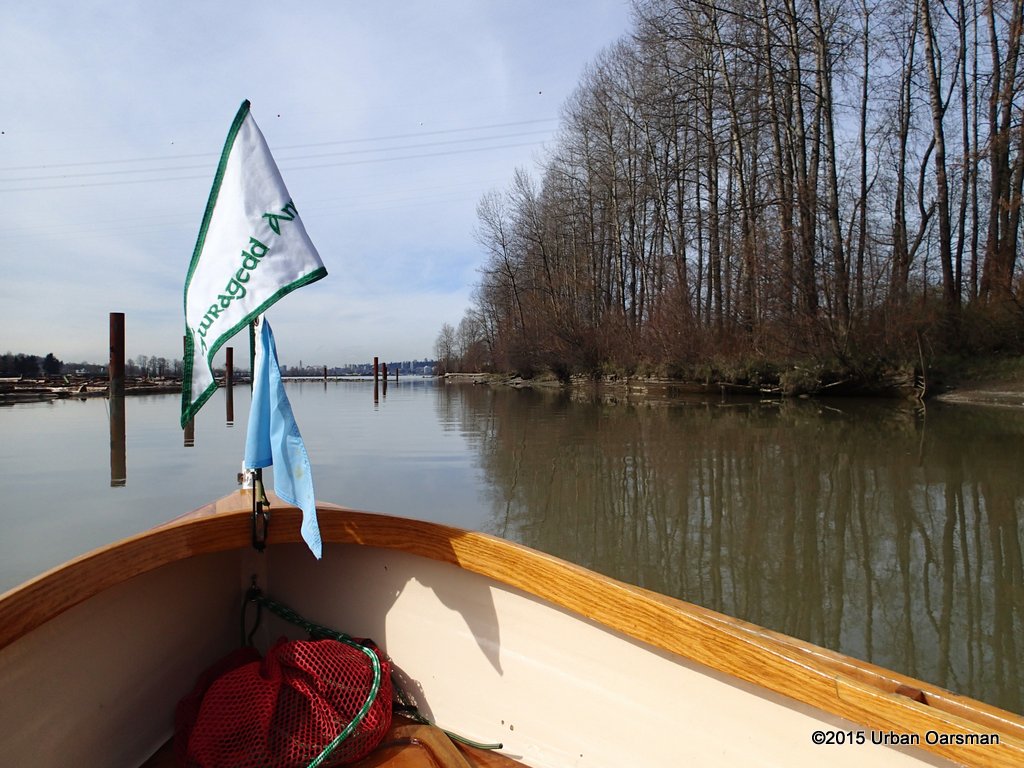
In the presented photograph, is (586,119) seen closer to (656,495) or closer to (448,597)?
(656,495)

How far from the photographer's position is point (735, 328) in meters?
20.2

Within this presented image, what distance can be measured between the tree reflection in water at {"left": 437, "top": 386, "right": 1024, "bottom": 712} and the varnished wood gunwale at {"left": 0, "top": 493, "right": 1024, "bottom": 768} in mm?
1980

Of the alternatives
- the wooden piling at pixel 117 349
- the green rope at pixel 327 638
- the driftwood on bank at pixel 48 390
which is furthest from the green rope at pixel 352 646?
the driftwood on bank at pixel 48 390

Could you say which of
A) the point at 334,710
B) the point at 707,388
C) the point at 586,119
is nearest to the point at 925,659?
the point at 334,710

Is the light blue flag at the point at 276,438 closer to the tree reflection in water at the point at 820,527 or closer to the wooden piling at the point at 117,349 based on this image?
the tree reflection in water at the point at 820,527

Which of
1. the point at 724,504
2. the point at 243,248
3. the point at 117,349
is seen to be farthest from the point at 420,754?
the point at 117,349

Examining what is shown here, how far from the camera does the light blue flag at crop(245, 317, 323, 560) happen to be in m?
1.77

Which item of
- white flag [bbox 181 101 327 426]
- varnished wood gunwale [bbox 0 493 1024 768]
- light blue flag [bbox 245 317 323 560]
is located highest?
white flag [bbox 181 101 327 426]

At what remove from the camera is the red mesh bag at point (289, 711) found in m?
1.67

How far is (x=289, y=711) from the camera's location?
1.76 metres

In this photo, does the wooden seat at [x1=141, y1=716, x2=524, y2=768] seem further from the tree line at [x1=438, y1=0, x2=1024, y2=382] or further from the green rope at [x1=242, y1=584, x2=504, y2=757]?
the tree line at [x1=438, y1=0, x2=1024, y2=382]

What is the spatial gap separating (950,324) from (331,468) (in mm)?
16856

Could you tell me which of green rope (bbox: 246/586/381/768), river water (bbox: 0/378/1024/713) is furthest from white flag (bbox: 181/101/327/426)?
river water (bbox: 0/378/1024/713)

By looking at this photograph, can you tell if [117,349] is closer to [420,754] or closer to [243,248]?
[243,248]
